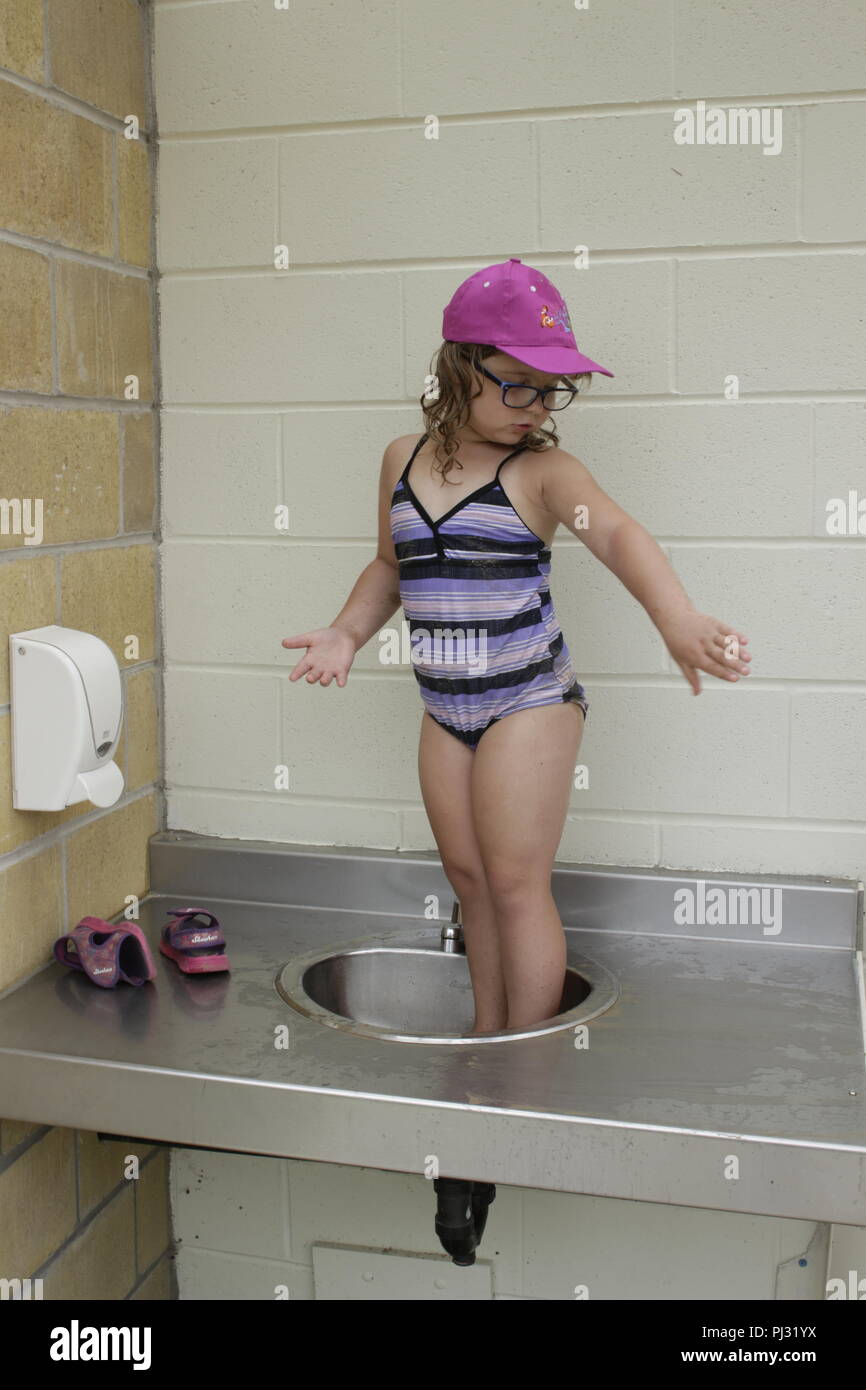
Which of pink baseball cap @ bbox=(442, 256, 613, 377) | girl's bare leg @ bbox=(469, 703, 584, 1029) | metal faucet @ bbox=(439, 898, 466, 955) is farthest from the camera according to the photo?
metal faucet @ bbox=(439, 898, 466, 955)

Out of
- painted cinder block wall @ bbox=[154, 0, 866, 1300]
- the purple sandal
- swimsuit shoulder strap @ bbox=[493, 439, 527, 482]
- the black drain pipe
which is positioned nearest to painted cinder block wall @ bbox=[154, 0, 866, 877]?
painted cinder block wall @ bbox=[154, 0, 866, 1300]

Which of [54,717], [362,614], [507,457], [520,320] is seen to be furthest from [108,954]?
[520,320]

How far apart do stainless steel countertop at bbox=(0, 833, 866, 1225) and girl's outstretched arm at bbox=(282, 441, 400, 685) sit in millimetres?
420

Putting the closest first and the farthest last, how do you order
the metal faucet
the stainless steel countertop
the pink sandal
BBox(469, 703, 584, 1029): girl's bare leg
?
1. the stainless steel countertop
2. BBox(469, 703, 584, 1029): girl's bare leg
3. the pink sandal
4. the metal faucet

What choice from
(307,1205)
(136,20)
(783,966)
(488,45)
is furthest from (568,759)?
(136,20)

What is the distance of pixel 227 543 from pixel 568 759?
67 cm

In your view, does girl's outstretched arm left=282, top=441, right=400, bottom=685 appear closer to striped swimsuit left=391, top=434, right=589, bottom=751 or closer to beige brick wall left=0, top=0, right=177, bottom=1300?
striped swimsuit left=391, top=434, right=589, bottom=751

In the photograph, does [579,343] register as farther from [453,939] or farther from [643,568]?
[453,939]

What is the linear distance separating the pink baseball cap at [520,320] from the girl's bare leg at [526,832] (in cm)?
40

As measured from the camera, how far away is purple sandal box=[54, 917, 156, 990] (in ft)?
5.51

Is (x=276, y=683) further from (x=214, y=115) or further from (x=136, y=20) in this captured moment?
(x=136, y=20)

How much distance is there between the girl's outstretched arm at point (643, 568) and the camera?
4.47 ft

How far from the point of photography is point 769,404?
69.6 inches

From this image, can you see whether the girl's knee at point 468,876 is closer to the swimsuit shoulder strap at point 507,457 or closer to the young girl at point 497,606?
the young girl at point 497,606
